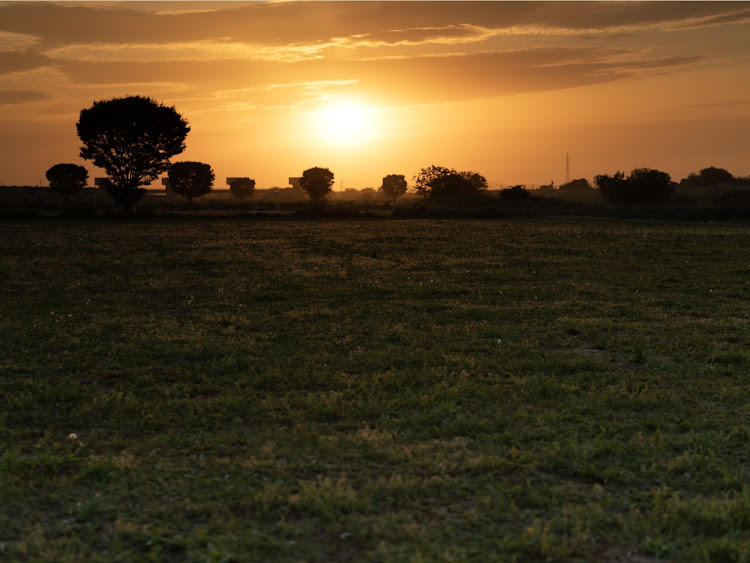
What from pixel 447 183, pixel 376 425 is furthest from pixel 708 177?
pixel 376 425

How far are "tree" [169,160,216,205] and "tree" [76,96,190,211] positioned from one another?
39.5 meters

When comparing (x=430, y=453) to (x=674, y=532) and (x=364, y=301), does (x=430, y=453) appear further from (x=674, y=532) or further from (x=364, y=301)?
(x=364, y=301)

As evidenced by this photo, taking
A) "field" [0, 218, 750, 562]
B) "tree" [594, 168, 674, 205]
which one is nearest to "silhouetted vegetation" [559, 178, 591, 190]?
"tree" [594, 168, 674, 205]

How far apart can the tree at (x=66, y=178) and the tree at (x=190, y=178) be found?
52.7ft

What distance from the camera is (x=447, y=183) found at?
11506 centimetres

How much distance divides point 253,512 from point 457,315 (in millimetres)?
9835

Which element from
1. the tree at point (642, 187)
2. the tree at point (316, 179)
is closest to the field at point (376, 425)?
the tree at point (642, 187)

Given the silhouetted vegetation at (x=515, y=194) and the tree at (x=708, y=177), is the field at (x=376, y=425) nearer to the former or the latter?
the silhouetted vegetation at (x=515, y=194)

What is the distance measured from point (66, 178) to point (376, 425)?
12225cm

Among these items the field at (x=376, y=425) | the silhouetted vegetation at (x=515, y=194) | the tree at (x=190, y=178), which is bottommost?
the field at (x=376, y=425)

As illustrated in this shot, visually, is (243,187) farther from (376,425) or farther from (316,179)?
(376,425)

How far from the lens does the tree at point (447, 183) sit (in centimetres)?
11412

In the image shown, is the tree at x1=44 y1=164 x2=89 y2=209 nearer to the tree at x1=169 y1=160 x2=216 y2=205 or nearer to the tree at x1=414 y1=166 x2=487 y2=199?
the tree at x1=169 y1=160 x2=216 y2=205

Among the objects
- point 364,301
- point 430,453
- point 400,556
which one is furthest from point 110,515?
Answer: point 364,301
